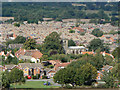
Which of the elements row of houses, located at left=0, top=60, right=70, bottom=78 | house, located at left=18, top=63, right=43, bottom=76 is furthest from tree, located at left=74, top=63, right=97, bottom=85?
house, located at left=18, top=63, right=43, bottom=76

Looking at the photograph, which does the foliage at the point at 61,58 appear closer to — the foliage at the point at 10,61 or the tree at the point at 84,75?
the foliage at the point at 10,61

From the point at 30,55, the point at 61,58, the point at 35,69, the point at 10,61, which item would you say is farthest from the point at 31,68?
the point at 30,55

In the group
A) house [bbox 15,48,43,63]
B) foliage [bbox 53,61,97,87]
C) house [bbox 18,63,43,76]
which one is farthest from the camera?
house [bbox 15,48,43,63]

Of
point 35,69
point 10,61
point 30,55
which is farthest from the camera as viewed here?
point 30,55

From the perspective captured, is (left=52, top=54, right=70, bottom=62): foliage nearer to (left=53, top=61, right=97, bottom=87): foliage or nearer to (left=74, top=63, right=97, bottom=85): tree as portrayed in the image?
(left=74, top=63, right=97, bottom=85): tree

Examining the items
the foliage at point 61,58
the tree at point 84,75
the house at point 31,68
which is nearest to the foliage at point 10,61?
the house at point 31,68

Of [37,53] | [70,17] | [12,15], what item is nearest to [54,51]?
[37,53]

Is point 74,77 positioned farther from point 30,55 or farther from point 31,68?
point 30,55

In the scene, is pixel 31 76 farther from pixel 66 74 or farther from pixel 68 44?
pixel 68 44

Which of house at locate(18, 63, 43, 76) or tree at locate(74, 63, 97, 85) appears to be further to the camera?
house at locate(18, 63, 43, 76)

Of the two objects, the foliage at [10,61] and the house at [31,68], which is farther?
the foliage at [10,61]

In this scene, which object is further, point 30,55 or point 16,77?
point 30,55
